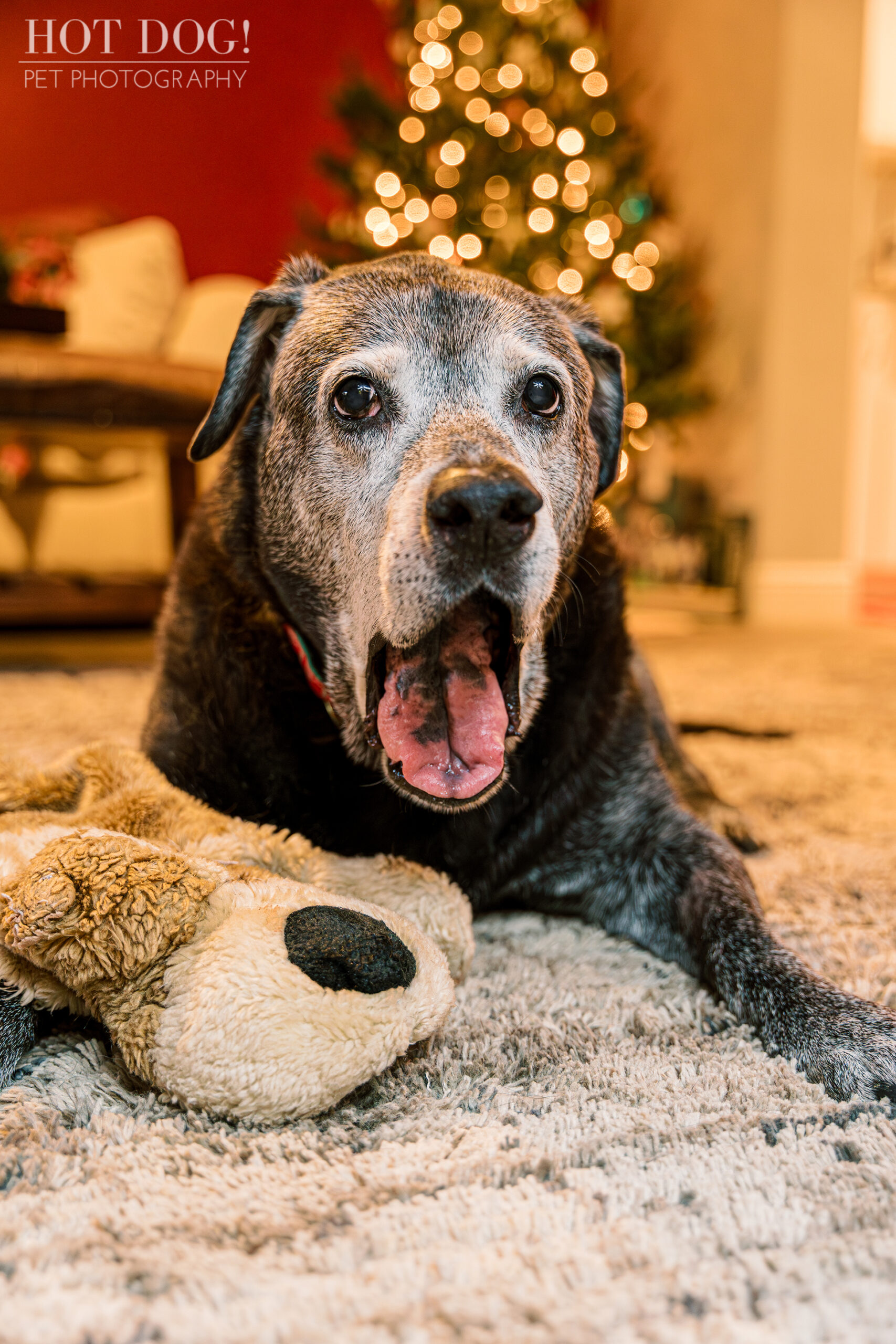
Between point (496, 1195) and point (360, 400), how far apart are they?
2.90 ft

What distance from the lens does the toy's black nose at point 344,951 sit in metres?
0.81

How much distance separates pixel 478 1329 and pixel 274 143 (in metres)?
6.89

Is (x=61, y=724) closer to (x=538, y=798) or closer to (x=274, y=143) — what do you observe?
(x=538, y=798)

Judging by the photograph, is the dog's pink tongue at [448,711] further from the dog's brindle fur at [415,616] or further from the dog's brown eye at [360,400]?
the dog's brown eye at [360,400]

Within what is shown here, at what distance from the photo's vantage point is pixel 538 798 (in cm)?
131

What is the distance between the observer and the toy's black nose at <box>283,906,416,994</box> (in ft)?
2.65

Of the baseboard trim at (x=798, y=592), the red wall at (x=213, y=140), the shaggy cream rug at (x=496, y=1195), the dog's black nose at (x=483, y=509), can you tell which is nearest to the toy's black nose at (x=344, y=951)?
the shaggy cream rug at (x=496, y=1195)

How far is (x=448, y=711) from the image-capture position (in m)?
1.12

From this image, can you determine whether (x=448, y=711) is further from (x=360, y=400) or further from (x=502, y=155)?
(x=502, y=155)

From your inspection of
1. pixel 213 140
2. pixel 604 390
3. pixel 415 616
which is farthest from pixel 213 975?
pixel 213 140

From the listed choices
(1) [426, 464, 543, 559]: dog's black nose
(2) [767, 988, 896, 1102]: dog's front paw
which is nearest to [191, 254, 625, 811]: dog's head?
(1) [426, 464, 543, 559]: dog's black nose

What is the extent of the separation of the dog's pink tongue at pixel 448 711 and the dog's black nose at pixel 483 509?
13 centimetres

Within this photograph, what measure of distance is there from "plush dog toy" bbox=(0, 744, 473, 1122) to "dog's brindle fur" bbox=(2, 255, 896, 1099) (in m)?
0.29

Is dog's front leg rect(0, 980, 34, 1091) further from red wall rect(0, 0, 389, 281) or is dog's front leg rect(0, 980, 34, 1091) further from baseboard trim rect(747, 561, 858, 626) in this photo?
red wall rect(0, 0, 389, 281)
